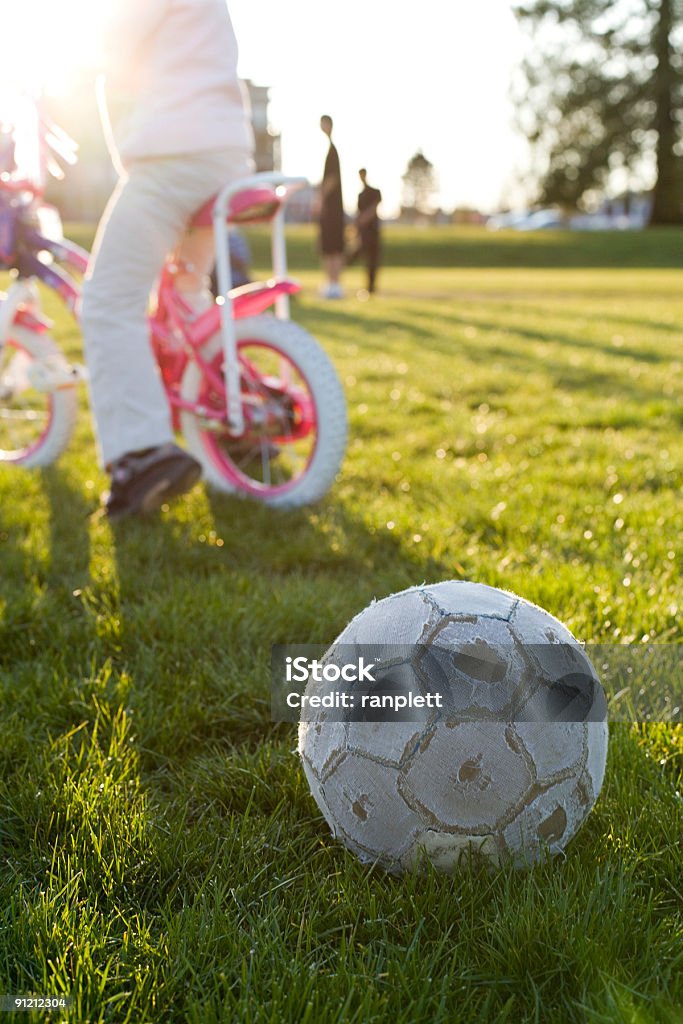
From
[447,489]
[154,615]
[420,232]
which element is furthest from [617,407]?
[420,232]

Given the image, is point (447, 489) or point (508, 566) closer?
point (508, 566)

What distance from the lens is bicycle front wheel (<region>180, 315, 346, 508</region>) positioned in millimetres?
4152

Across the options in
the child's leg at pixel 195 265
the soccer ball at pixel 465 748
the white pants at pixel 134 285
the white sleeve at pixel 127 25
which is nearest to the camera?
the soccer ball at pixel 465 748

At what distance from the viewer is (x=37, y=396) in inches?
205

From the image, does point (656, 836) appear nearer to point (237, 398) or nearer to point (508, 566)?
point (508, 566)

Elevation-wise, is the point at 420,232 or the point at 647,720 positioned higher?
the point at 420,232

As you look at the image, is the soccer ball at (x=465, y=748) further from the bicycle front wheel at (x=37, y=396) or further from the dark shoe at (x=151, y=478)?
the bicycle front wheel at (x=37, y=396)

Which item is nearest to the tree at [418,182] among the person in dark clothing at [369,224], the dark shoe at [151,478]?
the person in dark clothing at [369,224]

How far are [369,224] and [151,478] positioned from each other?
12593 mm

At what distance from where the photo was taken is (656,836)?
199cm

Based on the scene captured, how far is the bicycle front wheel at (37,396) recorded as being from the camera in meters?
4.89

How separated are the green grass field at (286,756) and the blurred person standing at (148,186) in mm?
303

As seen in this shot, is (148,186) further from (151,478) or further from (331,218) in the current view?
(331,218)

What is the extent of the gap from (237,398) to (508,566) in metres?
1.35
